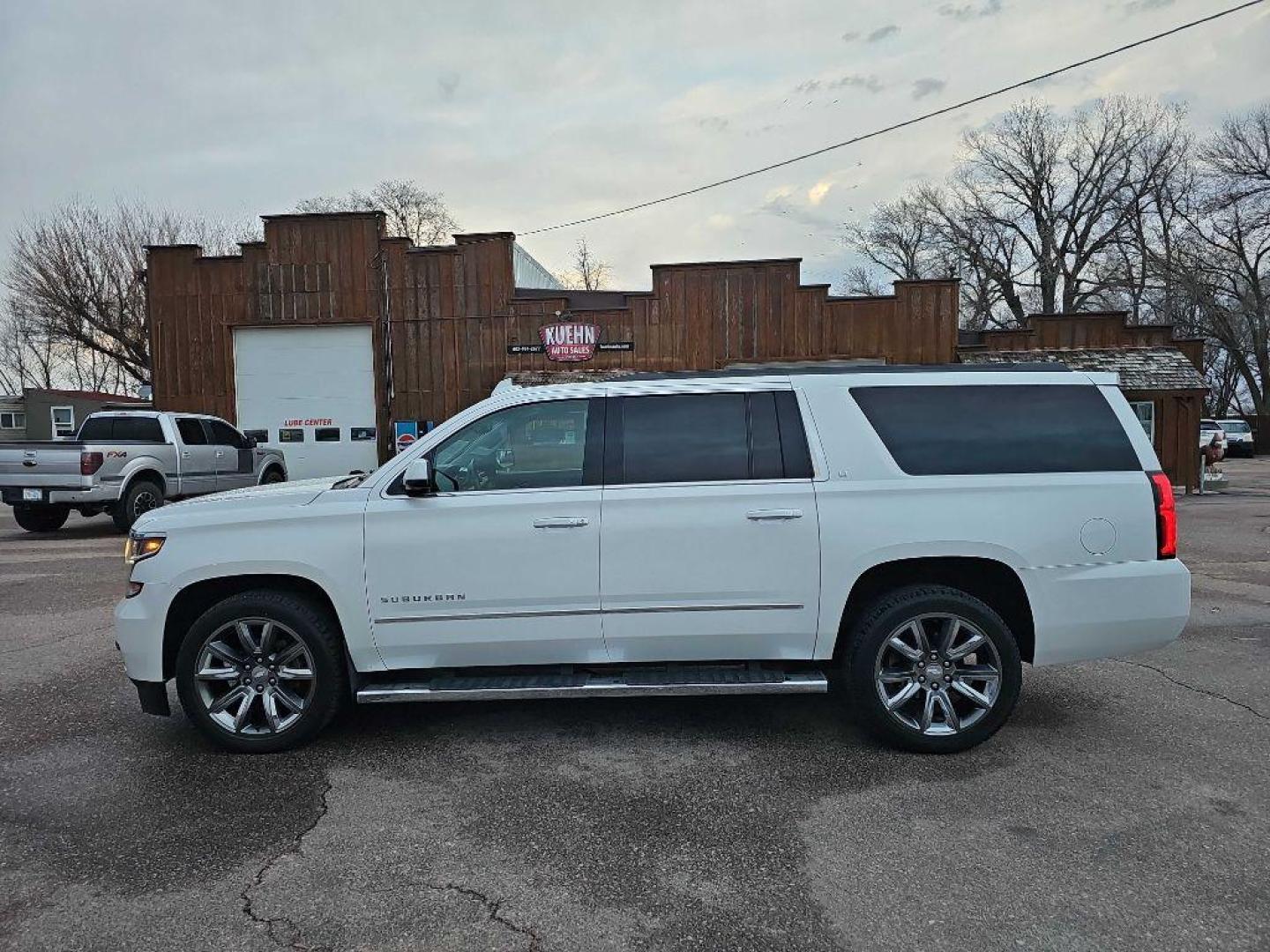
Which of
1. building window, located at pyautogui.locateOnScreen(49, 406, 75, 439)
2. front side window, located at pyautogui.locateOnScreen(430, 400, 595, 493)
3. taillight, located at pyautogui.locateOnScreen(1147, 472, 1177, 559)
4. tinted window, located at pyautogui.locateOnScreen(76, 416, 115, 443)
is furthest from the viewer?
building window, located at pyautogui.locateOnScreen(49, 406, 75, 439)

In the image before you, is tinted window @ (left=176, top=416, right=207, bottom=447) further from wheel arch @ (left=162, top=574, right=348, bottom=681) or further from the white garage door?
wheel arch @ (left=162, top=574, right=348, bottom=681)

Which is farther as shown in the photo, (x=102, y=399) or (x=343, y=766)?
(x=102, y=399)

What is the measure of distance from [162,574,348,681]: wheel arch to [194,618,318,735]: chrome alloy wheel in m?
0.20

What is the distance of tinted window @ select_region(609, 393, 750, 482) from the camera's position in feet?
13.9

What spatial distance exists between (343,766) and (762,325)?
56.2ft

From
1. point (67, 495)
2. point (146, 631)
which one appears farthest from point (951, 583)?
point (67, 495)

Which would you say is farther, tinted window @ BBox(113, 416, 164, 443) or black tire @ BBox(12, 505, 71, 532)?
black tire @ BBox(12, 505, 71, 532)

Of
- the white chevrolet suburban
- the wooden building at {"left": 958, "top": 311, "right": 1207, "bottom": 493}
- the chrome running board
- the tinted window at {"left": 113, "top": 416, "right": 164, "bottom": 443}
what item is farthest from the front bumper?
the wooden building at {"left": 958, "top": 311, "right": 1207, "bottom": 493}

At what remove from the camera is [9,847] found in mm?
3357

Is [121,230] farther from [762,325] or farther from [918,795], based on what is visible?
[918,795]

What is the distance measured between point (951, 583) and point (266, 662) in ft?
11.8

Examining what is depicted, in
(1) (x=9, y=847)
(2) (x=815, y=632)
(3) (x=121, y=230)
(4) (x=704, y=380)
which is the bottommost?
(1) (x=9, y=847)

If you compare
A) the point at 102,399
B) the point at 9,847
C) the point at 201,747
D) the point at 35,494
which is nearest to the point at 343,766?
the point at 201,747

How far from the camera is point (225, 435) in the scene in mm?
15273
